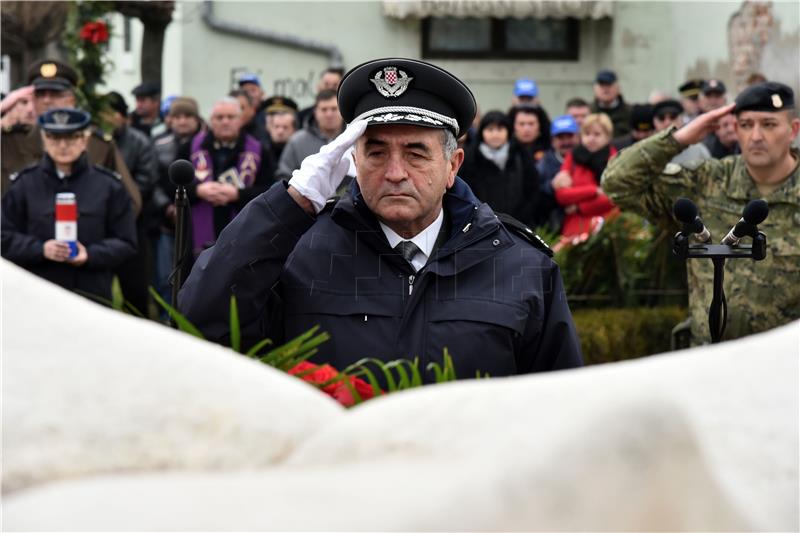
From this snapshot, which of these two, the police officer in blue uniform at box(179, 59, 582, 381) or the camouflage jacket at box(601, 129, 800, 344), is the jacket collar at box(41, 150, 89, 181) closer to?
the camouflage jacket at box(601, 129, 800, 344)

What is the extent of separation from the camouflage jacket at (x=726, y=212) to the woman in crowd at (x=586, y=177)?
10.5 ft

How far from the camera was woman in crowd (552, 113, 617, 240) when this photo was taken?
31.5 feet

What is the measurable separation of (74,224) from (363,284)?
4487 mm

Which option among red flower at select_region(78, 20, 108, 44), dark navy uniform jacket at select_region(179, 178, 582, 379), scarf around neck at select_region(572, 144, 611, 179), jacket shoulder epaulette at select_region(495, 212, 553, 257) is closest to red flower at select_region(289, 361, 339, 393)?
dark navy uniform jacket at select_region(179, 178, 582, 379)

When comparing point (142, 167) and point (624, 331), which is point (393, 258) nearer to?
point (624, 331)

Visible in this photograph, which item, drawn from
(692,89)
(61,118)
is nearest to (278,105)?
(692,89)

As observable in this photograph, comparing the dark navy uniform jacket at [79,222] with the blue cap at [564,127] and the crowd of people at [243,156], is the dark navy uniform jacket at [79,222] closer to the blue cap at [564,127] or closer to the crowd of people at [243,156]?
the crowd of people at [243,156]

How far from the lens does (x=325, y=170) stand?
3420 mm

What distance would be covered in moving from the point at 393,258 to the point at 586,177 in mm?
6428

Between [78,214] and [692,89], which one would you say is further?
[692,89]

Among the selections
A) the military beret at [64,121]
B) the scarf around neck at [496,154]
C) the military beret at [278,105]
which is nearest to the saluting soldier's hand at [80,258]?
the military beret at [64,121]

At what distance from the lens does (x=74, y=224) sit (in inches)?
303

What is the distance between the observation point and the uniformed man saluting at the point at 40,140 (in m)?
9.07

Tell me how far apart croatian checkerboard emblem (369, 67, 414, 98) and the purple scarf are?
6006 mm
